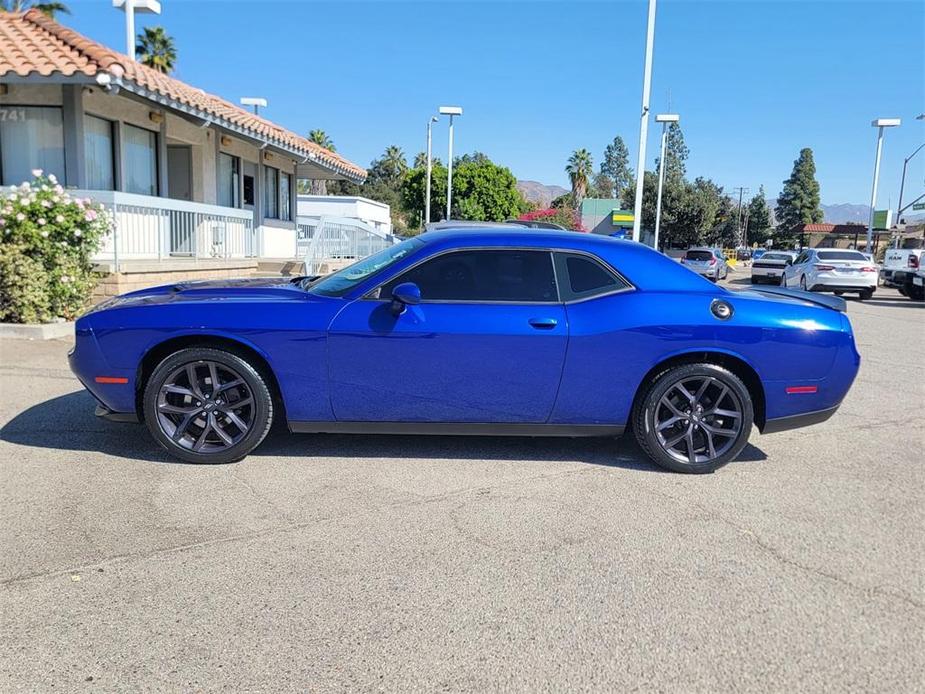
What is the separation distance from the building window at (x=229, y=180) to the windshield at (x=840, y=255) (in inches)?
653

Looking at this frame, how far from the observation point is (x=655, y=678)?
98.3 inches

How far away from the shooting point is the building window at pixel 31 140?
39.3 feet

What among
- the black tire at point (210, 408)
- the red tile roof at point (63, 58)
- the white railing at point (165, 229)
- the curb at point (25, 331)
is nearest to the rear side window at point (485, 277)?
the black tire at point (210, 408)

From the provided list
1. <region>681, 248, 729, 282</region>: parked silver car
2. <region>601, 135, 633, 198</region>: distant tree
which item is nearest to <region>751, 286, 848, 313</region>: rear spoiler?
<region>681, 248, 729, 282</region>: parked silver car

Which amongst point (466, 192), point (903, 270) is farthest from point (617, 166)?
point (903, 270)

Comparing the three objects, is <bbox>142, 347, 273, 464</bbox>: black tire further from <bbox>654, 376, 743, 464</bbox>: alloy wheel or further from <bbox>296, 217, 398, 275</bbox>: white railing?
<bbox>296, 217, 398, 275</bbox>: white railing

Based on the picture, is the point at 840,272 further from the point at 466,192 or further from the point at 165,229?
the point at 466,192

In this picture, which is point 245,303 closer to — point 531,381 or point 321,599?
point 531,381

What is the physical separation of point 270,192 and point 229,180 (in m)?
2.81

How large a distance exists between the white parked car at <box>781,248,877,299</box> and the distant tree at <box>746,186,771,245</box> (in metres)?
85.8

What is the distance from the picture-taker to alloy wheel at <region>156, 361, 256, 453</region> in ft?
14.3

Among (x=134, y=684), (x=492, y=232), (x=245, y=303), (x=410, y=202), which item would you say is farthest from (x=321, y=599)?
(x=410, y=202)

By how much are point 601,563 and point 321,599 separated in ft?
4.17

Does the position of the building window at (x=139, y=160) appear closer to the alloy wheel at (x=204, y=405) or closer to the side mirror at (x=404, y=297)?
the alloy wheel at (x=204, y=405)
